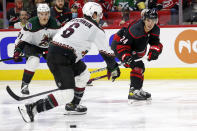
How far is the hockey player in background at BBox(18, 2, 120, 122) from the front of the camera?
13.3 ft

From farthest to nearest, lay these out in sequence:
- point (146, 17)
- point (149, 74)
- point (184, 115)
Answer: point (149, 74), point (146, 17), point (184, 115)

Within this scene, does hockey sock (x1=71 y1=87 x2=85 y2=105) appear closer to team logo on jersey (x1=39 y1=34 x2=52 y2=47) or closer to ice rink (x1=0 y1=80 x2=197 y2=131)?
ice rink (x1=0 y1=80 x2=197 y2=131)

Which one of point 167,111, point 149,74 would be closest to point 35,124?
point 167,111

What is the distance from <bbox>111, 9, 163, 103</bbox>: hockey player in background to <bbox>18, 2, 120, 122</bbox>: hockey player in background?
0.82m

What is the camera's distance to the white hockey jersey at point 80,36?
418 cm

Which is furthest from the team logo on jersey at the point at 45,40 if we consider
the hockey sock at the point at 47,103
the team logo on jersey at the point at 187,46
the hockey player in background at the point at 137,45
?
the team logo on jersey at the point at 187,46

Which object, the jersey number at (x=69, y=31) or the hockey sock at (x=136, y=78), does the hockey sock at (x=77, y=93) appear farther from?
the hockey sock at (x=136, y=78)

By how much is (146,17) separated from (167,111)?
104 cm

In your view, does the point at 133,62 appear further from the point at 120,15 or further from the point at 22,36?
the point at 120,15

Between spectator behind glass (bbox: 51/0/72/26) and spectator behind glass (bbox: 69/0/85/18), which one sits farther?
spectator behind glass (bbox: 69/0/85/18)

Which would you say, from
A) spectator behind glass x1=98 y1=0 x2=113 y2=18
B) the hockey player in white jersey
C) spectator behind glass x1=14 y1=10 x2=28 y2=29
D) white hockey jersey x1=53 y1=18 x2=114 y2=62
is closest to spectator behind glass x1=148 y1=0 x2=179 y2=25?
spectator behind glass x1=98 y1=0 x2=113 y2=18

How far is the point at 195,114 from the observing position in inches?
177

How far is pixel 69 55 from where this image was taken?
4180 millimetres

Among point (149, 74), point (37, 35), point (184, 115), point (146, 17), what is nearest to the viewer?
point (184, 115)
